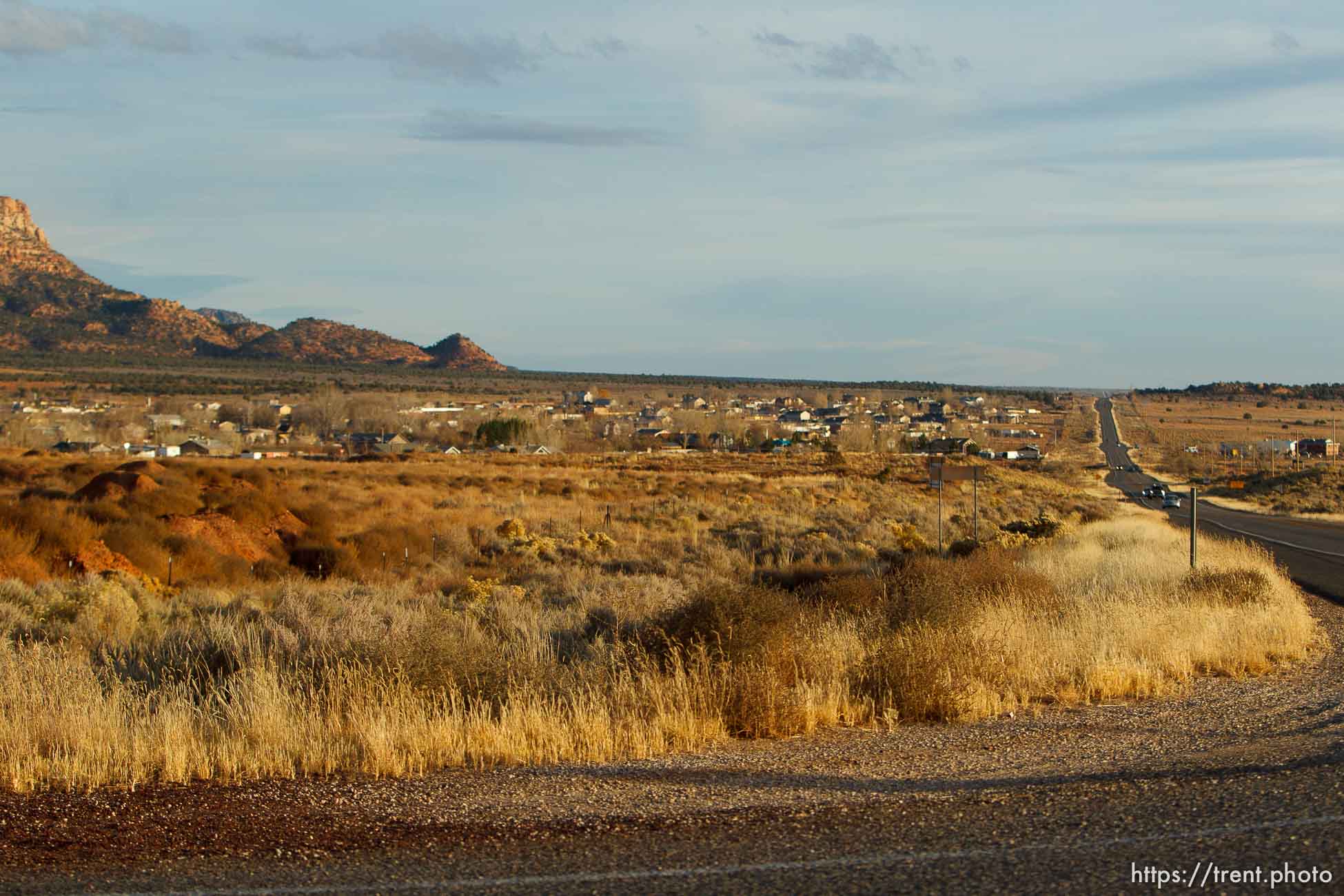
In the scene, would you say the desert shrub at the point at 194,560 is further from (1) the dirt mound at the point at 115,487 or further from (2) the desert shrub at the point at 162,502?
(1) the dirt mound at the point at 115,487

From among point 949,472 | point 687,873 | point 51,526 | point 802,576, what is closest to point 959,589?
point 802,576

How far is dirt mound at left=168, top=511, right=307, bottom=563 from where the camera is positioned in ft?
106

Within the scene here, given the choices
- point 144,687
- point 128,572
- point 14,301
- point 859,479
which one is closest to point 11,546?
point 128,572

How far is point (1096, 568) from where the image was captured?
910 inches

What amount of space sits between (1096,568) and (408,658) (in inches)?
645

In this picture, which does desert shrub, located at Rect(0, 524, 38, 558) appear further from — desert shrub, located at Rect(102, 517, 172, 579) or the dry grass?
the dry grass

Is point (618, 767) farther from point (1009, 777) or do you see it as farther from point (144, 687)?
point (144, 687)

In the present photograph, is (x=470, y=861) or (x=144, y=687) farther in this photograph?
(x=144, y=687)

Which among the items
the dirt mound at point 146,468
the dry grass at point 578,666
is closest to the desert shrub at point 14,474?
the dirt mound at point 146,468

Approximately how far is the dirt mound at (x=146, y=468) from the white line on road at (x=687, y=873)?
35.7 metres

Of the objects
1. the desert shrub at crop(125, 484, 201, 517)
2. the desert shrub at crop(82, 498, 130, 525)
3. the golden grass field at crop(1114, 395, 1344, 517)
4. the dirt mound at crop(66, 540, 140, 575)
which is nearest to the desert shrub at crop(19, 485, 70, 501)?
the desert shrub at crop(82, 498, 130, 525)

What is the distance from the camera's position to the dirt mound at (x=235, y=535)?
1267 inches

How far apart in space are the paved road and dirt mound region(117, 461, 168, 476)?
33549 mm

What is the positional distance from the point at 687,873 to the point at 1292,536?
45438mm
